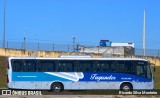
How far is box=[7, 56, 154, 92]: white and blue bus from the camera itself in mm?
33406

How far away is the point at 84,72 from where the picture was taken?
33969mm

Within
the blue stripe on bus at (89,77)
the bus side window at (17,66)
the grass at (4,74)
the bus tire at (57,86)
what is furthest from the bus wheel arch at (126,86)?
the grass at (4,74)

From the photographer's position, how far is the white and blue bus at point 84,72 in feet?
110

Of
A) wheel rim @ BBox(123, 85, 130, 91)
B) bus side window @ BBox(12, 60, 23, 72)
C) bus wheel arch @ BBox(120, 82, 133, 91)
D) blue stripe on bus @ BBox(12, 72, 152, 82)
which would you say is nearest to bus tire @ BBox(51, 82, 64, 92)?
blue stripe on bus @ BBox(12, 72, 152, 82)

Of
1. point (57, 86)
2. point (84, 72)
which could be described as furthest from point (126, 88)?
point (57, 86)

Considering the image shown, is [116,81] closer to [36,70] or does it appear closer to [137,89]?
[137,89]

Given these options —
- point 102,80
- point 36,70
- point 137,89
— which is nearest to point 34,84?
point 36,70

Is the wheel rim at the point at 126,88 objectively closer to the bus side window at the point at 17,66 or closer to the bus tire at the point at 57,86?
the bus tire at the point at 57,86

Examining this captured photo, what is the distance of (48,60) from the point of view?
111ft

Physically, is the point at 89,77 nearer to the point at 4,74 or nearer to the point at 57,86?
the point at 57,86

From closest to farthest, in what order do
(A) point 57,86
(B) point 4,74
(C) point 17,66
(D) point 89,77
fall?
(C) point 17,66, (A) point 57,86, (D) point 89,77, (B) point 4,74

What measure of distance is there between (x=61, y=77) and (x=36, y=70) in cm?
199

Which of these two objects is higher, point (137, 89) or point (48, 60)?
point (48, 60)

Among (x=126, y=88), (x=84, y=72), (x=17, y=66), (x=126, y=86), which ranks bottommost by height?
(x=126, y=88)
